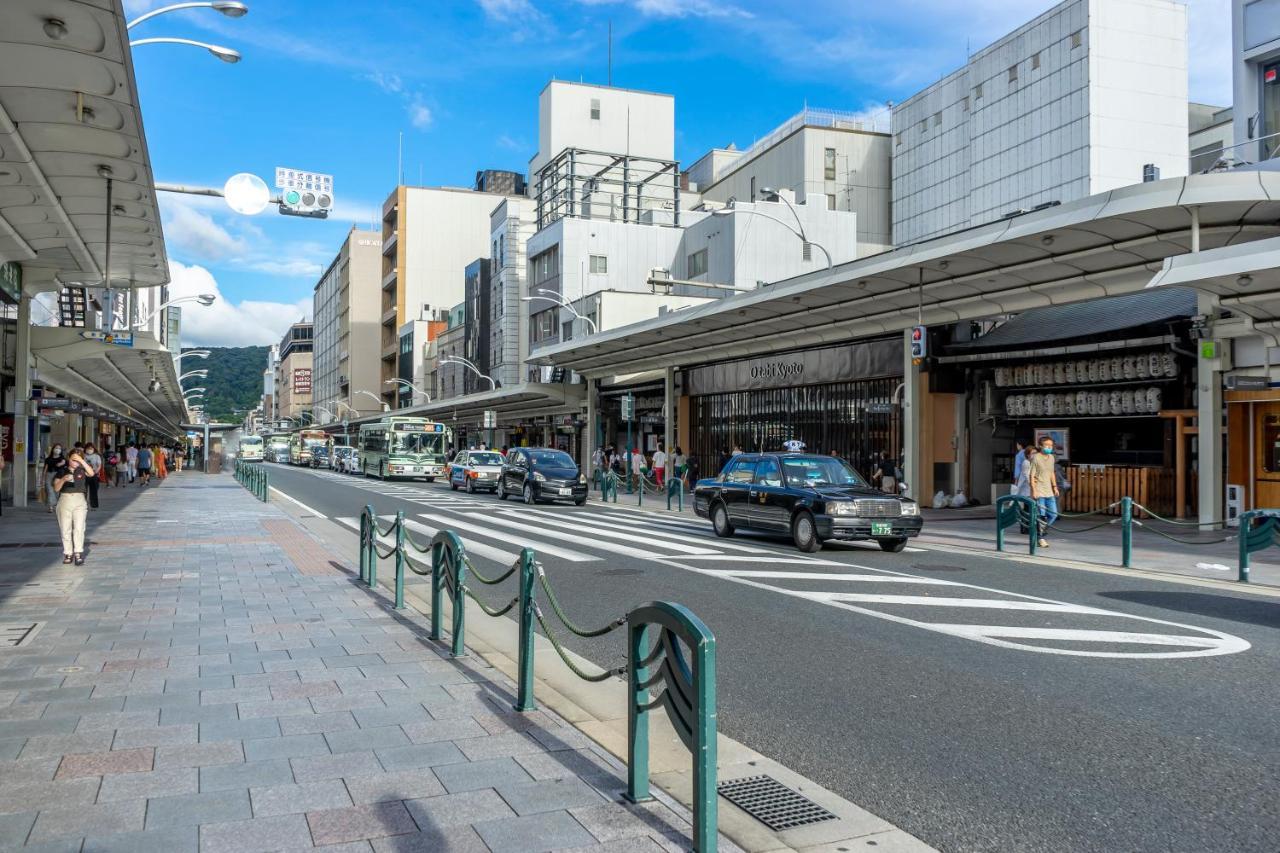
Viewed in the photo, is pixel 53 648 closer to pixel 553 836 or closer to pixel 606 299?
pixel 553 836

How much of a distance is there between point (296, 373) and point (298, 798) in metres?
180

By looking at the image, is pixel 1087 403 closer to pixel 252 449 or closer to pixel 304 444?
pixel 304 444

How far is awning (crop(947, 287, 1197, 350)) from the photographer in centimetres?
2028

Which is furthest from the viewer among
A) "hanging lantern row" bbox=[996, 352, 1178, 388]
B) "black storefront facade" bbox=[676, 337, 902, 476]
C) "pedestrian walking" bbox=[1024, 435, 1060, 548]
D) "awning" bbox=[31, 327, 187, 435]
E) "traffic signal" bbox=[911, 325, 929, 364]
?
"black storefront facade" bbox=[676, 337, 902, 476]

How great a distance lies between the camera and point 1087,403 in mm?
22094

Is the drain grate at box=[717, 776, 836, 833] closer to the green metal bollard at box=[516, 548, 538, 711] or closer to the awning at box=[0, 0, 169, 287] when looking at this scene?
the green metal bollard at box=[516, 548, 538, 711]

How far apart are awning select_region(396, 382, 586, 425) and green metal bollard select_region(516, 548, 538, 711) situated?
37326mm

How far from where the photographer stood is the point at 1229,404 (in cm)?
1812

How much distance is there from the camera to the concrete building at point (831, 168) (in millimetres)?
67000

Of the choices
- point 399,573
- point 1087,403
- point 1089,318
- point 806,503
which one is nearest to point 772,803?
point 399,573

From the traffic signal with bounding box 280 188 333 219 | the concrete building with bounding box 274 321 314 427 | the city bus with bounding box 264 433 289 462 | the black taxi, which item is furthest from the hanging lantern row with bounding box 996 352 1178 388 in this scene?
the concrete building with bounding box 274 321 314 427

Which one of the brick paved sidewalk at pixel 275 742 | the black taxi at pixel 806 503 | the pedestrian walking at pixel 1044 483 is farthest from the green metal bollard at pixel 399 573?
the pedestrian walking at pixel 1044 483

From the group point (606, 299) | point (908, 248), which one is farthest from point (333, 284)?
point (908, 248)

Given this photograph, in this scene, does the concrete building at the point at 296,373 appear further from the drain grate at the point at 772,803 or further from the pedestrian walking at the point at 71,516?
the drain grate at the point at 772,803
